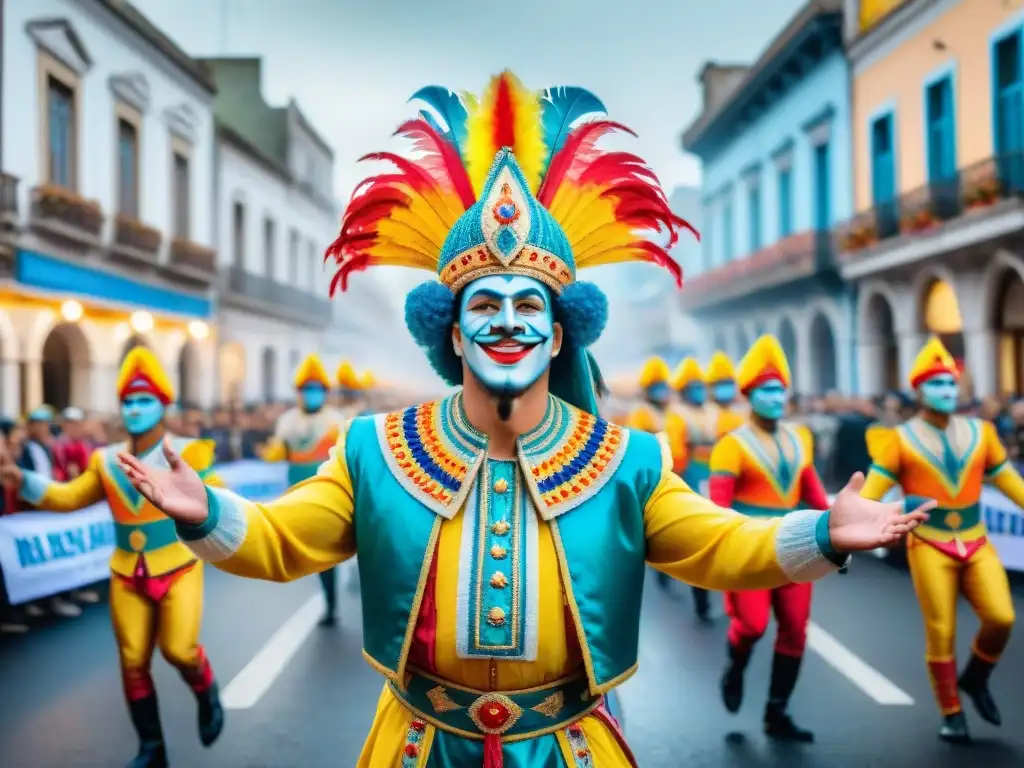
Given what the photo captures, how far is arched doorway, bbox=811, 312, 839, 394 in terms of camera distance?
976 inches

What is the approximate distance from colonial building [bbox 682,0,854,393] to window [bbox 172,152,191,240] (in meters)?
14.2

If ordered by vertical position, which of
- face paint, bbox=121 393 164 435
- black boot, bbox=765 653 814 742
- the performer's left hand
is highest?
face paint, bbox=121 393 164 435

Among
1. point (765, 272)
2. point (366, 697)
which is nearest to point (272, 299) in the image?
point (765, 272)

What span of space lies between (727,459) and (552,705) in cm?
371

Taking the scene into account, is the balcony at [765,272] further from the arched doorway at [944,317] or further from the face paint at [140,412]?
the face paint at [140,412]

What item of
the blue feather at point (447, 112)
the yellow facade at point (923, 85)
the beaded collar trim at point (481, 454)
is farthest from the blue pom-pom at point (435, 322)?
the yellow facade at point (923, 85)

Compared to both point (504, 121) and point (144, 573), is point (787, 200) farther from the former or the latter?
point (504, 121)

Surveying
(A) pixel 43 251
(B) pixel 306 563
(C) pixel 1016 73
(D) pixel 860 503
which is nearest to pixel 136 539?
(B) pixel 306 563

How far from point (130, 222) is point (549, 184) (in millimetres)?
18123

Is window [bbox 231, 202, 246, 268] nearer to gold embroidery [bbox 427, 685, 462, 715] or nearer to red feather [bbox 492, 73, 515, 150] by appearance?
red feather [bbox 492, 73, 515, 150]

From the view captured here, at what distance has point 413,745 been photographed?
272 cm

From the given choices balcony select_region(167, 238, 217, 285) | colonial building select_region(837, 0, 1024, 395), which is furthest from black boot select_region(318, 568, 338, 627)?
balcony select_region(167, 238, 217, 285)

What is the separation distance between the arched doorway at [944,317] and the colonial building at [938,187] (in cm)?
3

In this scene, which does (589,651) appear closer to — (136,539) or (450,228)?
(450,228)
